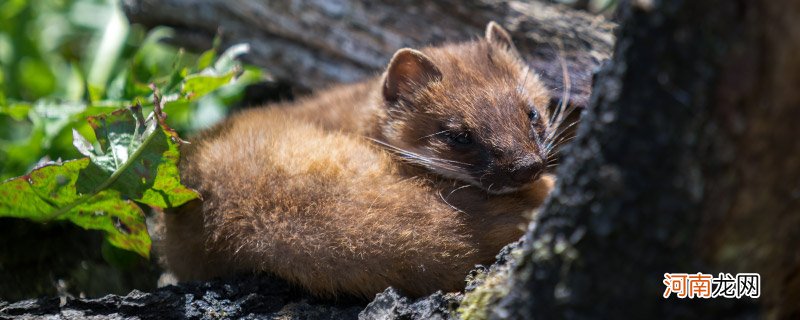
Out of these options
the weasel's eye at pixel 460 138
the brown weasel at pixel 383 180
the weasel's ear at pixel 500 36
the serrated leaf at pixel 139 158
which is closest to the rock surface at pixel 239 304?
the brown weasel at pixel 383 180

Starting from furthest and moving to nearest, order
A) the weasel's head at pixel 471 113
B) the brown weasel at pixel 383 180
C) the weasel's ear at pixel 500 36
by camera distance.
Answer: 1. the weasel's ear at pixel 500 36
2. the weasel's head at pixel 471 113
3. the brown weasel at pixel 383 180

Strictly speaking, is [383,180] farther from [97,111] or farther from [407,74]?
[97,111]

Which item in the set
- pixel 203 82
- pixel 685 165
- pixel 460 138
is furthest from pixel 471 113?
pixel 685 165

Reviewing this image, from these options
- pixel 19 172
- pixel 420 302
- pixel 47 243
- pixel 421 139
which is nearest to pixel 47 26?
pixel 19 172

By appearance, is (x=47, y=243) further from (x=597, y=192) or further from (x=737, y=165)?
(x=737, y=165)

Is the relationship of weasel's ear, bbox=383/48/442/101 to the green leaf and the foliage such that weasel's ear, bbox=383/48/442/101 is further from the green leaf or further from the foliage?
the green leaf

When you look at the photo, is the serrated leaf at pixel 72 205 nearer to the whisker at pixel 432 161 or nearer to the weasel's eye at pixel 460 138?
the whisker at pixel 432 161
